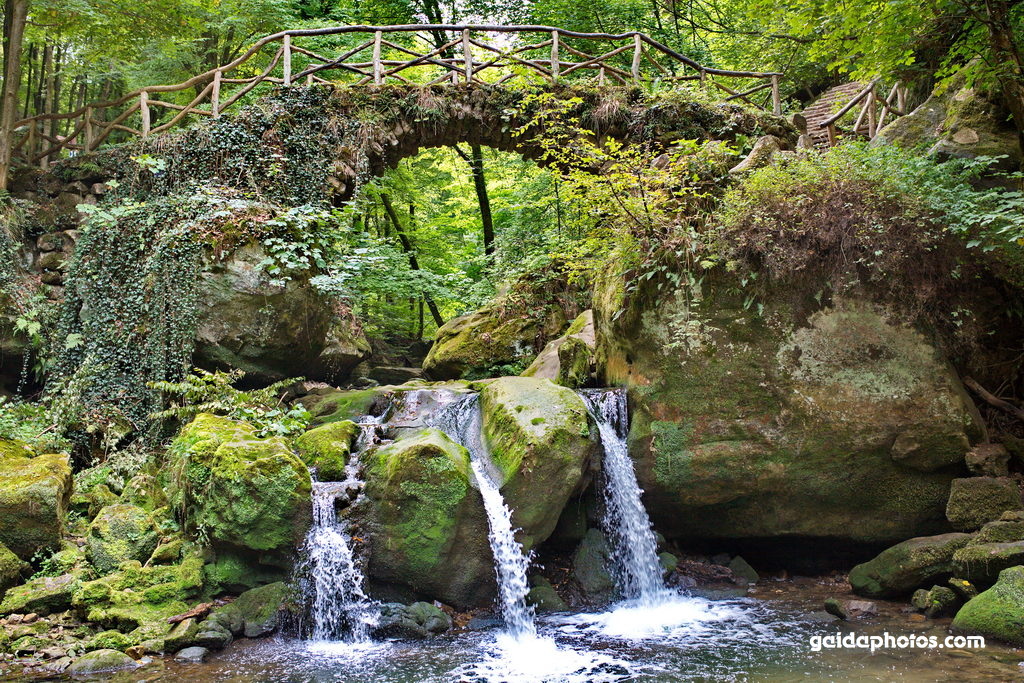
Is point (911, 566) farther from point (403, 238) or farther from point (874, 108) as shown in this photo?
point (403, 238)

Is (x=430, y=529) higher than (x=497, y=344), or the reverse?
(x=497, y=344)

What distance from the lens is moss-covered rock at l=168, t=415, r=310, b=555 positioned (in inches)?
239

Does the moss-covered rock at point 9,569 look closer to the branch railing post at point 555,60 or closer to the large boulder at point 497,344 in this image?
the large boulder at point 497,344

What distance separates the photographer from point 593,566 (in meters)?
Answer: 7.00

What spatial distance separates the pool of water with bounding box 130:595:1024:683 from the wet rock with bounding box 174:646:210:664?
0.32ft

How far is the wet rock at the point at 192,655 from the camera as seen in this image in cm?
521

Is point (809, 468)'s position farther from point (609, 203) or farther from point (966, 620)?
point (609, 203)

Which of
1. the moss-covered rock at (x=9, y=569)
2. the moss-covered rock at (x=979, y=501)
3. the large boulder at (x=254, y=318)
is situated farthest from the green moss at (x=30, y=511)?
the moss-covered rock at (x=979, y=501)

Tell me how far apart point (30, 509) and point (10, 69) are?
27.5 ft

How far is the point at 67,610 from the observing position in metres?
5.72

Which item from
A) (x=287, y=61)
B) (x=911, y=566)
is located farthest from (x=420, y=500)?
(x=287, y=61)

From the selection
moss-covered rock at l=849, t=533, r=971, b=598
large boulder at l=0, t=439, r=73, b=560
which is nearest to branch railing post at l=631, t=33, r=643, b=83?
moss-covered rock at l=849, t=533, r=971, b=598

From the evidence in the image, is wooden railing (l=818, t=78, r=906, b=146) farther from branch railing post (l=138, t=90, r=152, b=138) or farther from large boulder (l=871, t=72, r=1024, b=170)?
branch railing post (l=138, t=90, r=152, b=138)

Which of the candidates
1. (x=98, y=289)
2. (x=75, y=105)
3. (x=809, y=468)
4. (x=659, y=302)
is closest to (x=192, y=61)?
(x=75, y=105)
